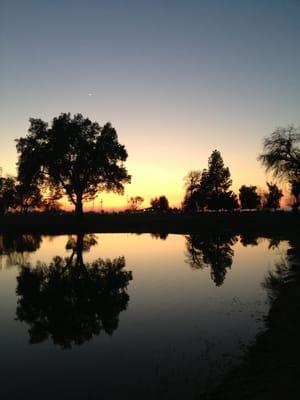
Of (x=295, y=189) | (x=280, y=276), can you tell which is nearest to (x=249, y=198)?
(x=295, y=189)

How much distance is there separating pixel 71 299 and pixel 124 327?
4.65 m

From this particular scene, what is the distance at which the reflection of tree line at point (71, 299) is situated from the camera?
1223cm

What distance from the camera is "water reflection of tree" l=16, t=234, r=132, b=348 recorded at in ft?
40.1

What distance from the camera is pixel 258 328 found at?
1151 centimetres

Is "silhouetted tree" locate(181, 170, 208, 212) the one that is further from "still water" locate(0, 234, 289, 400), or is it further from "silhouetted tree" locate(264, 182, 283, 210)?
"still water" locate(0, 234, 289, 400)

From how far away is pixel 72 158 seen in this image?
6059cm

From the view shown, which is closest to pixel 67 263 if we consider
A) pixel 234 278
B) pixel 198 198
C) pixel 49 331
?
pixel 234 278

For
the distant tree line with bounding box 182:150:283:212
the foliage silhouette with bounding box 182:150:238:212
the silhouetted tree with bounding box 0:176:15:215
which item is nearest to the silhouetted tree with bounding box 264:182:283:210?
the distant tree line with bounding box 182:150:283:212

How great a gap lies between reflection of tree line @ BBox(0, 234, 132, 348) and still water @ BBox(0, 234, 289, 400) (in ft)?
0.14

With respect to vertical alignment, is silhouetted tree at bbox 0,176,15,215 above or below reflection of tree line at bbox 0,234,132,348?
above

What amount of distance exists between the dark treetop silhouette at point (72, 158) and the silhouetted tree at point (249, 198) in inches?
3430

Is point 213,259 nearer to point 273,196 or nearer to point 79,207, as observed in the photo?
point 79,207

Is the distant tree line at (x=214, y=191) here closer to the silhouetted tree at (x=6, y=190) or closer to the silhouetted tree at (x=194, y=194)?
the silhouetted tree at (x=194, y=194)

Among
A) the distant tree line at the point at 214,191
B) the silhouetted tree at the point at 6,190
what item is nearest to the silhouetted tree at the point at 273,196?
the distant tree line at the point at 214,191
